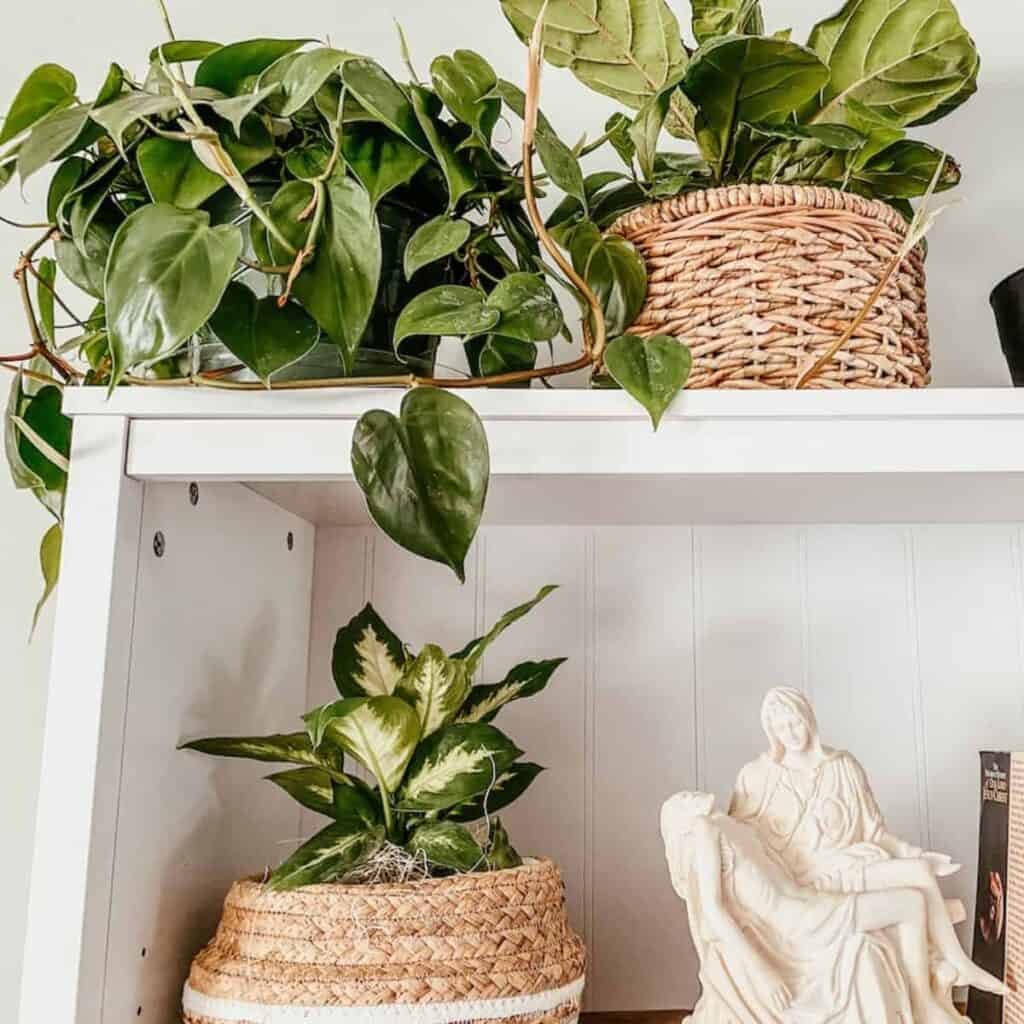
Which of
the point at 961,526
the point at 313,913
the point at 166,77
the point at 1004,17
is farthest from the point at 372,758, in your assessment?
the point at 1004,17

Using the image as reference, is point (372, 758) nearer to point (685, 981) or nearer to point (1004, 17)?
point (685, 981)

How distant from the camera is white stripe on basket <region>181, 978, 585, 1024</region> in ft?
2.16

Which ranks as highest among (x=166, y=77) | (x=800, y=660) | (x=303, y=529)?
(x=166, y=77)

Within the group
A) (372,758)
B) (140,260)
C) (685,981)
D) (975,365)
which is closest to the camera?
(140,260)

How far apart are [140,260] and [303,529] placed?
1.47ft

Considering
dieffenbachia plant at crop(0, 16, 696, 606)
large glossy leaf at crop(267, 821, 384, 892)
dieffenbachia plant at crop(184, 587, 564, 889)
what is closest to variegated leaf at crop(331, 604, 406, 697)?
dieffenbachia plant at crop(184, 587, 564, 889)

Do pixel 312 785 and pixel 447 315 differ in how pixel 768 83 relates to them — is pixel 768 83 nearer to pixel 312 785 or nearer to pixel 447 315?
pixel 447 315

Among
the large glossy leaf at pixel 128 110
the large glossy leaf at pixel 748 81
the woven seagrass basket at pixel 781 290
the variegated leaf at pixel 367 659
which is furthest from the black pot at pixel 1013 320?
the large glossy leaf at pixel 128 110

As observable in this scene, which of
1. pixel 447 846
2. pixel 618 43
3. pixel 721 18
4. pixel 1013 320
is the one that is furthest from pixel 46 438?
pixel 1013 320

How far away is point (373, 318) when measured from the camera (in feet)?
2.56

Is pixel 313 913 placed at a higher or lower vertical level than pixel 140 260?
lower

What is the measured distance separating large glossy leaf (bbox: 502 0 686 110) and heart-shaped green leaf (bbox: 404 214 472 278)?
178 millimetres

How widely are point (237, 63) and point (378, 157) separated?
120 millimetres

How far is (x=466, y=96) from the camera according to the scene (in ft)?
2.40
